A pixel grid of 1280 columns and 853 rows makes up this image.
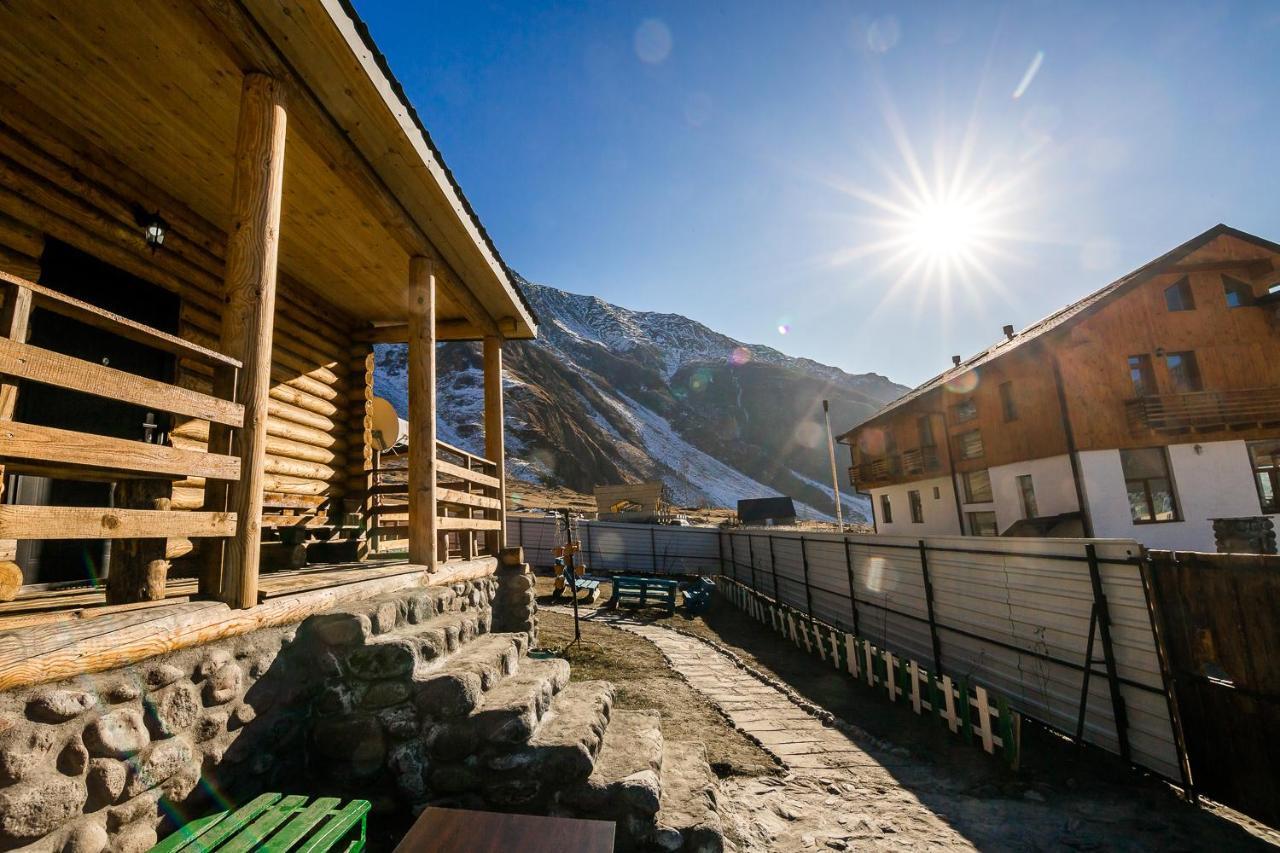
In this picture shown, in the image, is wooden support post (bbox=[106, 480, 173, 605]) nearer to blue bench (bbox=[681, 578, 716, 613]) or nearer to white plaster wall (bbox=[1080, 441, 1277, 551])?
blue bench (bbox=[681, 578, 716, 613])

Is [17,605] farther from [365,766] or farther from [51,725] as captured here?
[365,766]

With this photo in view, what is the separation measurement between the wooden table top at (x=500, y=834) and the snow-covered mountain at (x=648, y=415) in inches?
1573

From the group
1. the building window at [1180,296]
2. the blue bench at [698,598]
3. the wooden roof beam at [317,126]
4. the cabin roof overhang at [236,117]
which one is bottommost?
the blue bench at [698,598]

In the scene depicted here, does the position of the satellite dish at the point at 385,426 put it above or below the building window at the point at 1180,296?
below

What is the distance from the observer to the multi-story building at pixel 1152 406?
19641 millimetres

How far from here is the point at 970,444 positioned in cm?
2617

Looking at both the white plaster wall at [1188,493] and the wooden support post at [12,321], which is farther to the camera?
the white plaster wall at [1188,493]

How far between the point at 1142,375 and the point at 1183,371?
1565mm

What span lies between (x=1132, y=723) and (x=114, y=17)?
10.8 meters

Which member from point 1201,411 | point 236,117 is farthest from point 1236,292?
point 236,117

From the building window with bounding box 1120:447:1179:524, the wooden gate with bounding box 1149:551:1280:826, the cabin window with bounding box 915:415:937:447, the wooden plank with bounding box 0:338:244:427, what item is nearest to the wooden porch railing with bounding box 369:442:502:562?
the wooden plank with bounding box 0:338:244:427

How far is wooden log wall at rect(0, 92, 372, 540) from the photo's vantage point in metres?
4.55

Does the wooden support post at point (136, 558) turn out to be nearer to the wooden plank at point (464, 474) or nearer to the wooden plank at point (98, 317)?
the wooden plank at point (98, 317)

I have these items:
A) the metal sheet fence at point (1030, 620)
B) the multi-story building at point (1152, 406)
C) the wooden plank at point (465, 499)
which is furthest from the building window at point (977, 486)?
the wooden plank at point (465, 499)
